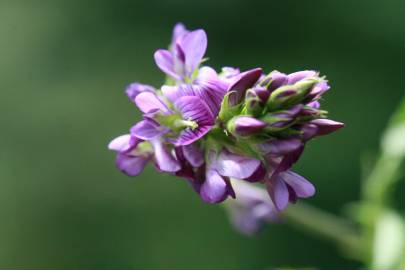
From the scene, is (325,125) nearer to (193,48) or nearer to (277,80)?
(277,80)

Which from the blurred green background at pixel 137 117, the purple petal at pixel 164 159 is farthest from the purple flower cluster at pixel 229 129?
the blurred green background at pixel 137 117

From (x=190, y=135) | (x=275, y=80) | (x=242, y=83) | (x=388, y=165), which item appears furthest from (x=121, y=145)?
(x=388, y=165)

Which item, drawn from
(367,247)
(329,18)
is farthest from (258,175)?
(329,18)

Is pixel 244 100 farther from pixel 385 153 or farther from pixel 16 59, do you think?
pixel 16 59

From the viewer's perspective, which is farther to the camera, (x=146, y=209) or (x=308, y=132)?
(x=146, y=209)

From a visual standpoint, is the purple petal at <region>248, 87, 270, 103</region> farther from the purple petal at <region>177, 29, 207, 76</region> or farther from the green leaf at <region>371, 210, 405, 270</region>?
the green leaf at <region>371, 210, 405, 270</region>

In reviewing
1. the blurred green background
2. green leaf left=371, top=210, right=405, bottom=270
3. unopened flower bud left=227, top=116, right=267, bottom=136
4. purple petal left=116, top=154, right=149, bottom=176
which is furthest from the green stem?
the blurred green background
